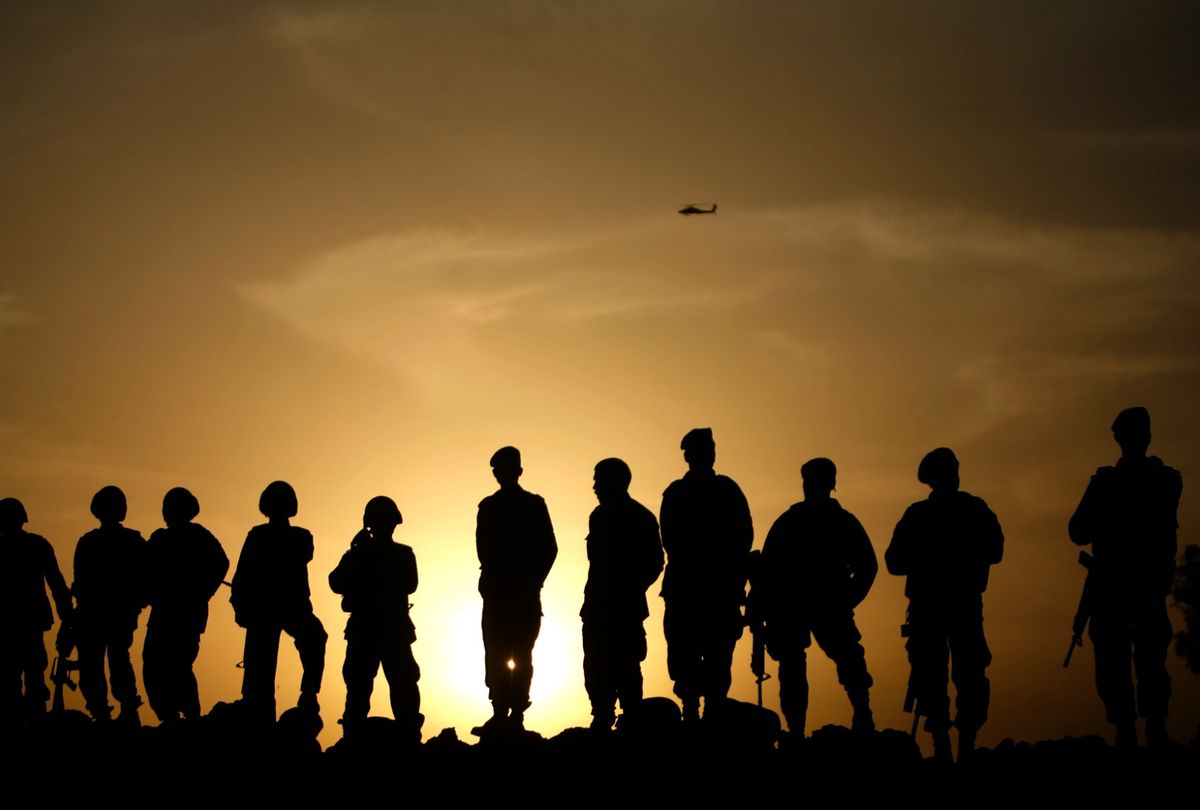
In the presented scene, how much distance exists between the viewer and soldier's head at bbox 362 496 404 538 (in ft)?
52.4

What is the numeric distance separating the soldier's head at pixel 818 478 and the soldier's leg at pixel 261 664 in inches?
250

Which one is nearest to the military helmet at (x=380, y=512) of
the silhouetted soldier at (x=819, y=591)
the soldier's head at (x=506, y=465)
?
the soldier's head at (x=506, y=465)

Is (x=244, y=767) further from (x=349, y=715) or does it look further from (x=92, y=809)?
(x=349, y=715)

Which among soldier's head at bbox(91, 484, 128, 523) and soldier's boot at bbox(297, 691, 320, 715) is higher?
soldier's head at bbox(91, 484, 128, 523)

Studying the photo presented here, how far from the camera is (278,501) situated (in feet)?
52.4

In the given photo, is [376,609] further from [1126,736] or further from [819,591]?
[1126,736]

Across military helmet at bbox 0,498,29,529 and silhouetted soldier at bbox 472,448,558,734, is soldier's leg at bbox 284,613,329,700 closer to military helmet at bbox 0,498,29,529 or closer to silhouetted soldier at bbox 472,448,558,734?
silhouetted soldier at bbox 472,448,558,734

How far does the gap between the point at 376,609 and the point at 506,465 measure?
2.45 meters

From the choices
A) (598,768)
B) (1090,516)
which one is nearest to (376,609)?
(598,768)

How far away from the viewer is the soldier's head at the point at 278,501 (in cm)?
1594

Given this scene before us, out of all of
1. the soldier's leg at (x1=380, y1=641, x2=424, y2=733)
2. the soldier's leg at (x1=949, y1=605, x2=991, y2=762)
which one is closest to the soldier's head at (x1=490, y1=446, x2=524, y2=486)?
the soldier's leg at (x1=380, y1=641, x2=424, y2=733)

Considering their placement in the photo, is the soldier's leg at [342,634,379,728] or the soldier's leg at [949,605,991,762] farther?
the soldier's leg at [342,634,379,728]

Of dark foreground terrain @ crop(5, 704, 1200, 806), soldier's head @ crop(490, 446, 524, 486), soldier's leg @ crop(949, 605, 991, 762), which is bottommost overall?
dark foreground terrain @ crop(5, 704, 1200, 806)

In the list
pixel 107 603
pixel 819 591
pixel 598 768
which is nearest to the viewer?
pixel 598 768
